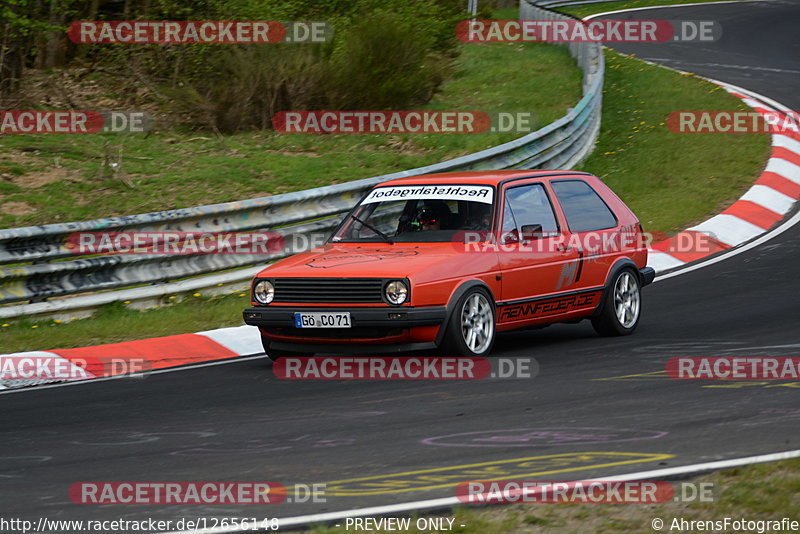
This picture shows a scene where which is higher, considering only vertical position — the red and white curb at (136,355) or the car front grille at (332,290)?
the car front grille at (332,290)

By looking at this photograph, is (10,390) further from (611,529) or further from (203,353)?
(611,529)

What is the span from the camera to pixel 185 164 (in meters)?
14.5

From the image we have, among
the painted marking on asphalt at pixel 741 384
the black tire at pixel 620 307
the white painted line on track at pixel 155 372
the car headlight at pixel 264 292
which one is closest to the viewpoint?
the painted marking on asphalt at pixel 741 384

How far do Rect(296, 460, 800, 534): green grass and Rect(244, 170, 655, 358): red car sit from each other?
3670 millimetres

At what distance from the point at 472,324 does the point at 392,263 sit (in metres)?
0.77

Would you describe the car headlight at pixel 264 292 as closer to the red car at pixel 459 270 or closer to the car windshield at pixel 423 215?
the red car at pixel 459 270

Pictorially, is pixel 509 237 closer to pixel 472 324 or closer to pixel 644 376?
pixel 472 324

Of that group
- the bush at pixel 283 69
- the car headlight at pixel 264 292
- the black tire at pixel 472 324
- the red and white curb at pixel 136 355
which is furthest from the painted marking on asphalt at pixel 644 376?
the bush at pixel 283 69

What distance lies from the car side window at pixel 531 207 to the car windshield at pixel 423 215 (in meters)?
0.26

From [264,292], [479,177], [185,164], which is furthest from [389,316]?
[185,164]

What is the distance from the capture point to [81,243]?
10680mm

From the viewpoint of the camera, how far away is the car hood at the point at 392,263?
8492 mm

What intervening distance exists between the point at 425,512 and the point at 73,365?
525cm

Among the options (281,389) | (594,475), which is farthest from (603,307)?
(594,475)
